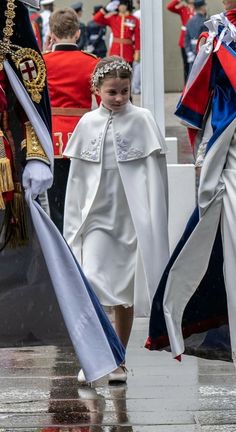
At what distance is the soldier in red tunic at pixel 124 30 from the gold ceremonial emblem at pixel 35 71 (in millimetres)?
18918

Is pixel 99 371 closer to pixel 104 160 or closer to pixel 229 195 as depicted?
pixel 229 195

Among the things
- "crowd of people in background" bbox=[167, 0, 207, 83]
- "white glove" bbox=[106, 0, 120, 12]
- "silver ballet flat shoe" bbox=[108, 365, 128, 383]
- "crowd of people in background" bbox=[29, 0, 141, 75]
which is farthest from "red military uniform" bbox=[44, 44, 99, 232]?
"white glove" bbox=[106, 0, 120, 12]

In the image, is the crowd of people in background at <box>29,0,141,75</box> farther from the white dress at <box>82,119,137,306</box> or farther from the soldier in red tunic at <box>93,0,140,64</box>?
the white dress at <box>82,119,137,306</box>

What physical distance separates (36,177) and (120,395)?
1.25 meters

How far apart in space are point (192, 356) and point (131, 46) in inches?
710

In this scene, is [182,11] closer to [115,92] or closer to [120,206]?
[115,92]

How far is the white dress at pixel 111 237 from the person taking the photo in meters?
7.52

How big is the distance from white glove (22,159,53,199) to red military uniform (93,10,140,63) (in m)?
19.0

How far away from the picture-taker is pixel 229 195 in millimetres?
6895

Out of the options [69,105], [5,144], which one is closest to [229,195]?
[5,144]

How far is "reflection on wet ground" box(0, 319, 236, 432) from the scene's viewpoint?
621cm

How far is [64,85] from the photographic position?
31.5ft

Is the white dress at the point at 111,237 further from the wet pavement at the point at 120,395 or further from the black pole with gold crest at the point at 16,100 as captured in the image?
the black pole with gold crest at the point at 16,100

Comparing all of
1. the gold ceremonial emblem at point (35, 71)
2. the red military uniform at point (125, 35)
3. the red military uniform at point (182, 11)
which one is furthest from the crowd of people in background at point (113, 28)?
the gold ceremonial emblem at point (35, 71)
